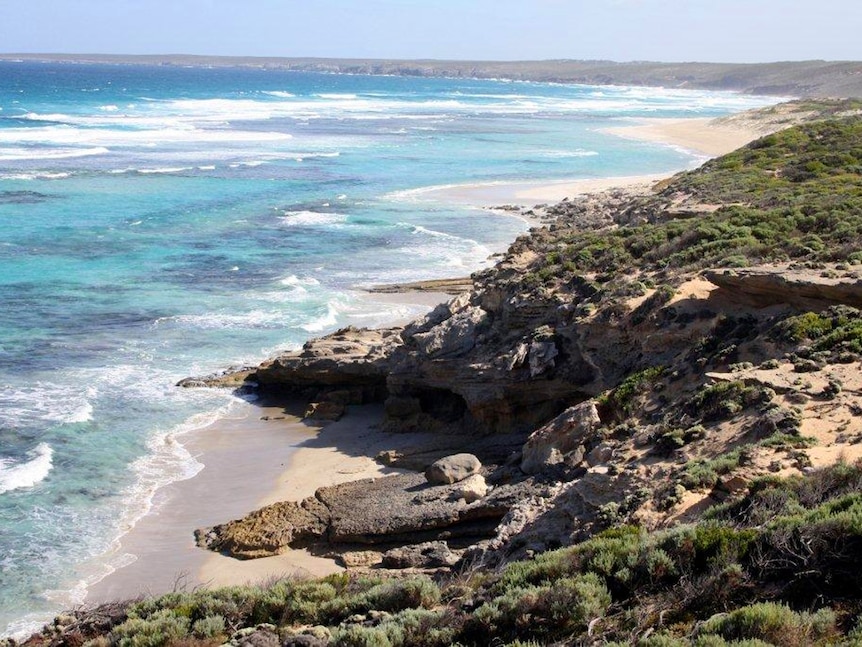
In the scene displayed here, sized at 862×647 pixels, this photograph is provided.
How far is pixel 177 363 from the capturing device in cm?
2527

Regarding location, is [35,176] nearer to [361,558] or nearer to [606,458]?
[361,558]

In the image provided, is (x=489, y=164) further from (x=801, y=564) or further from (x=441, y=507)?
(x=801, y=564)

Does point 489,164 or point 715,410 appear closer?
point 715,410

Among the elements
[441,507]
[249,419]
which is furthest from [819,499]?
[249,419]

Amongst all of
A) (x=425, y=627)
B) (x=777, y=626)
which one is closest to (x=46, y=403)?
(x=425, y=627)

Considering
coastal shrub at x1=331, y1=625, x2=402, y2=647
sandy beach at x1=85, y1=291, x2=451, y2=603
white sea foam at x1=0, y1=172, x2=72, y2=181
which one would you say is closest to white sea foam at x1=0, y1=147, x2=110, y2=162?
white sea foam at x1=0, y1=172, x2=72, y2=181

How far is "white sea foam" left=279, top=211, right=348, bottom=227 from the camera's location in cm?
4447

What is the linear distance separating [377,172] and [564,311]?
1694 inches

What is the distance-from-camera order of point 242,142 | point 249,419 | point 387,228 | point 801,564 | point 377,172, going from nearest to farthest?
point 801,564 < point 249,419 < point 387,228 < point 377,172 < point 242,142

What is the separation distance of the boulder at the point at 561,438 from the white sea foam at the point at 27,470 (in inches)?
366

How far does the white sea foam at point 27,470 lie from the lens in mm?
18234

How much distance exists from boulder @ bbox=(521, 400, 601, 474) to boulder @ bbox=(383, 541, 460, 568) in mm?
2290

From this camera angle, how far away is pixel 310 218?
1804 inches

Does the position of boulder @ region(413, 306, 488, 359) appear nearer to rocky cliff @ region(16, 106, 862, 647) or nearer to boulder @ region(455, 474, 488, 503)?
rocky cliff @ region(16, 106, 862, 647)
